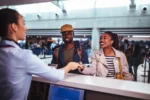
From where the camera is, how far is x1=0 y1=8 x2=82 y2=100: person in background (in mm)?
951

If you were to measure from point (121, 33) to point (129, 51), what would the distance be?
14.1 ft

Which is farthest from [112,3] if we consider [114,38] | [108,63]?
[108,63]

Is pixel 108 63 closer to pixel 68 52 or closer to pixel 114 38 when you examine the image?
pixel 114 38

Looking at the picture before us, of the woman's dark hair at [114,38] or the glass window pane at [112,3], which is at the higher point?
the glass window pane at [112,3]

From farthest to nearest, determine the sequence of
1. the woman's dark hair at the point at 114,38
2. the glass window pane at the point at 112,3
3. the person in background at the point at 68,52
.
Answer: the glass window pane at the point at 112,3
the person in background at the point at 68,52
the woman's dark hair at the point at 114,38

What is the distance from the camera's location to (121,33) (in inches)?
388

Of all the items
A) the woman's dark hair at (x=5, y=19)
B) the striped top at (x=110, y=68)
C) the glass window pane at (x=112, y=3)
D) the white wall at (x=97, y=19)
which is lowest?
the striped top at (x=110, y=68)

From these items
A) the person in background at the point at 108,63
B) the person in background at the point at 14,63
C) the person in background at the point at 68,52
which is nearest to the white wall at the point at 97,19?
the person in background at the point at 68,52

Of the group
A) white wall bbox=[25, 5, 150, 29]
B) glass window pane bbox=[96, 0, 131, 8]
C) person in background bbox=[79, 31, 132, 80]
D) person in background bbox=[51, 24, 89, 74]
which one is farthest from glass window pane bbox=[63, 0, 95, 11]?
person in background bbox=[79, 31, 132, 80]

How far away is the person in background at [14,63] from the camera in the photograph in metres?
0.95

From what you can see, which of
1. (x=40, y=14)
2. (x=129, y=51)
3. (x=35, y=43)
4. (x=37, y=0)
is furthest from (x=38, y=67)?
(x=35, y=43)

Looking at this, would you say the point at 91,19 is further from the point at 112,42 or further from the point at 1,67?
the point at 1,67

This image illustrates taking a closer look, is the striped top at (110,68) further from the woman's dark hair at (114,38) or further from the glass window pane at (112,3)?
the glass window pane at (112,3)

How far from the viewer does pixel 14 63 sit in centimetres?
95
